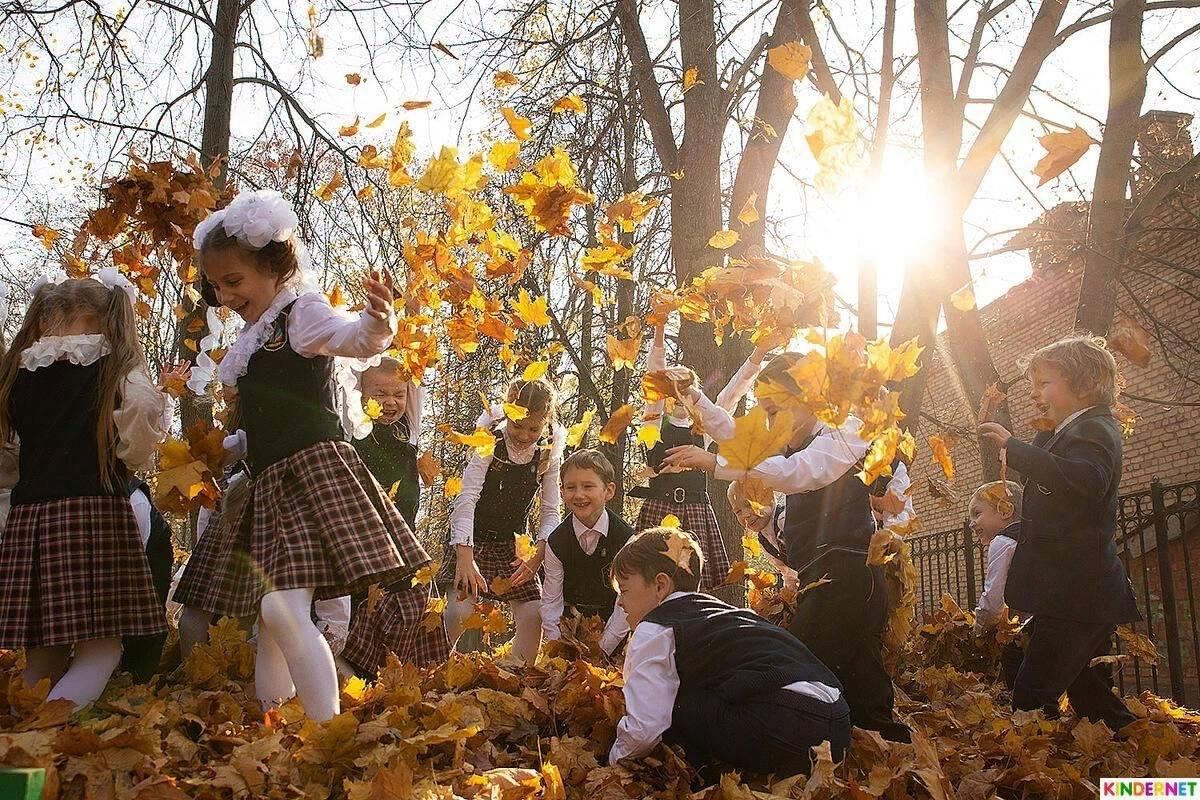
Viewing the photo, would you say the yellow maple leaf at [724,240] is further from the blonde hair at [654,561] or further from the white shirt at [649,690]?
the white shirt at [649,690]

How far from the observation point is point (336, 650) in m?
3.81

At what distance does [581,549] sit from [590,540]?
6 cm

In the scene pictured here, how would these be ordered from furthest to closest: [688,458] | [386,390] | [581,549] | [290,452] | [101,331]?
[581,549], [386,390], [101,331], [688,458], [290,452]

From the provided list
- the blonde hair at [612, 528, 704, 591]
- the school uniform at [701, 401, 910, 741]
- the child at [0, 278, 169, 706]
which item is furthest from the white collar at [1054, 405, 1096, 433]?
the child at [0, 278, 169, 706]

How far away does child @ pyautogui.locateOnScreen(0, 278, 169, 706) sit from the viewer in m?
3.01

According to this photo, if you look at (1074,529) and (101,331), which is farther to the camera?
(1074,529)

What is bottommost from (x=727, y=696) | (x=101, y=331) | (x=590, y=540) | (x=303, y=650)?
(x=727, y=696)

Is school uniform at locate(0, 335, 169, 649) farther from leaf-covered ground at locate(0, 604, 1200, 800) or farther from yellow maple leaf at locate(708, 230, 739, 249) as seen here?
yellow maple leaf at locate(708, 230, 739, 249)

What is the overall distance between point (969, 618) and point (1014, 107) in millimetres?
2923

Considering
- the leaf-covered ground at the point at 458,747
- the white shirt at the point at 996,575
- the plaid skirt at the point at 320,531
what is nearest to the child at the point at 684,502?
the white shirt at the point at 996,575

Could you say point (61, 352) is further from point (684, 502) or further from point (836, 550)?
A: point (684, 502)

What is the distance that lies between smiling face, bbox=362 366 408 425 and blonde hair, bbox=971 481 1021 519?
2.78m

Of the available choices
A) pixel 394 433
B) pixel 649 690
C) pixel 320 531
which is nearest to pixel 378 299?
pixel 320 531

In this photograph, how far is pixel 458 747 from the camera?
99.6 inches
